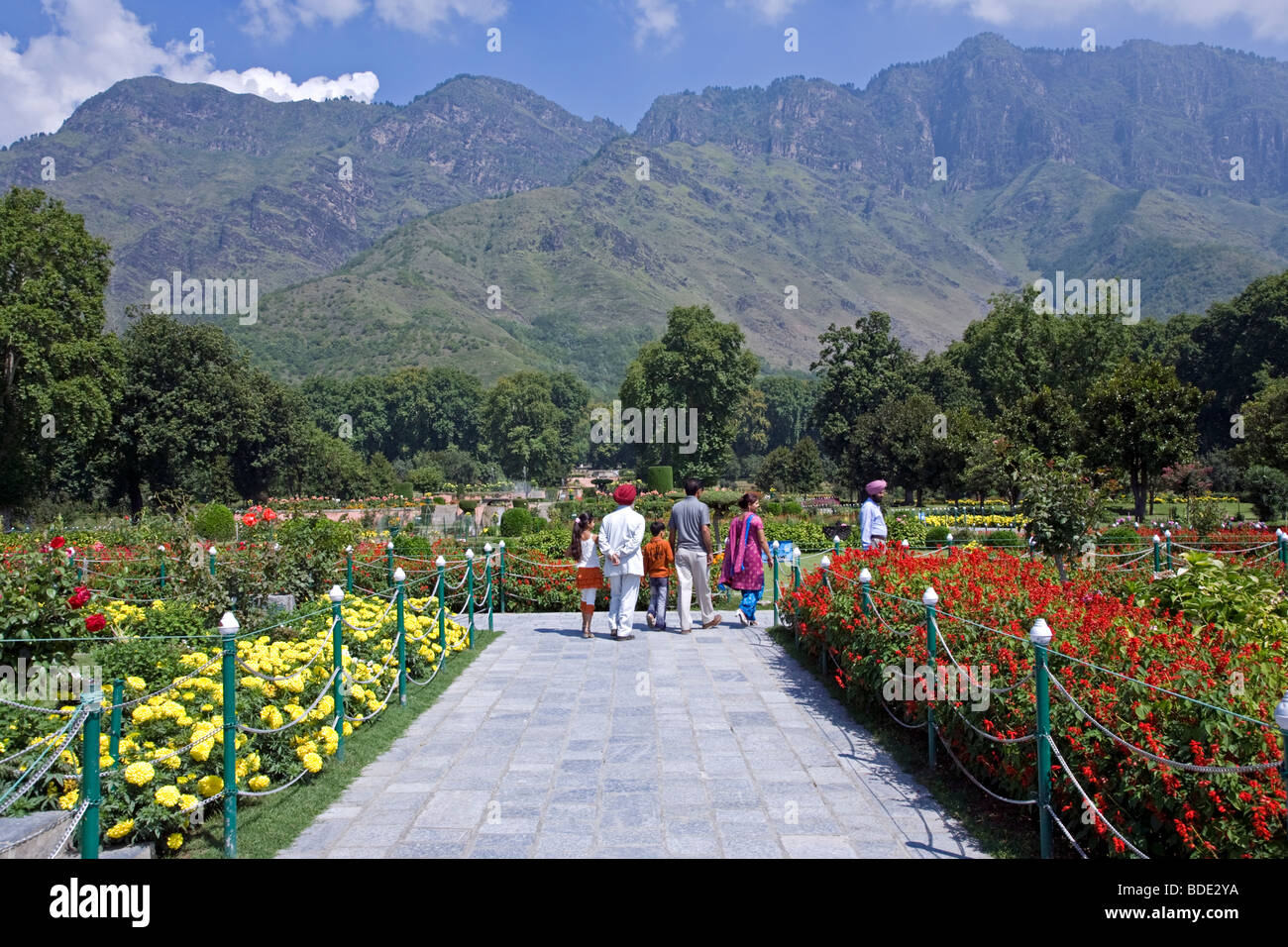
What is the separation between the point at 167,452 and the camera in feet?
125

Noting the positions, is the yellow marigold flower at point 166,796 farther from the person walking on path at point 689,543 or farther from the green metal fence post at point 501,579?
the green metal fence post at point 501,579

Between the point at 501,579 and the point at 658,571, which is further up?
the point at 658,571

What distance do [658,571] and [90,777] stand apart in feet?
25.0

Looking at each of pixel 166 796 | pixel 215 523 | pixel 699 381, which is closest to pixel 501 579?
pixel 166 796

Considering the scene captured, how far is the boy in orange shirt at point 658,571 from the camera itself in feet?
35.1

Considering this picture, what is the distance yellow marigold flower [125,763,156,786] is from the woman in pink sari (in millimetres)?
7282

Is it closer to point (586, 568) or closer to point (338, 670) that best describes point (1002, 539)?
point (586, 568)

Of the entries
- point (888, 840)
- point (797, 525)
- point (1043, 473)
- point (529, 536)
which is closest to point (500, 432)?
point (797, 525)

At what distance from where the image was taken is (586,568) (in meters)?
10.5

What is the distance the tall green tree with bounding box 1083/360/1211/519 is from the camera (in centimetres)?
2492

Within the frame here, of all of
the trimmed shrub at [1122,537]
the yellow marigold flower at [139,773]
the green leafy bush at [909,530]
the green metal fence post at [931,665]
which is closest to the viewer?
the yellow marigold flower at [139,773]

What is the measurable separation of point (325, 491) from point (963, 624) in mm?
51888

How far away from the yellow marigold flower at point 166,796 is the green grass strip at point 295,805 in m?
0.27

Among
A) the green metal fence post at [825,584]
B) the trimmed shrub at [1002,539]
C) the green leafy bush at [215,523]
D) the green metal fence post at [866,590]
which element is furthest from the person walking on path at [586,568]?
the trimmed shrub at [1002,539]
